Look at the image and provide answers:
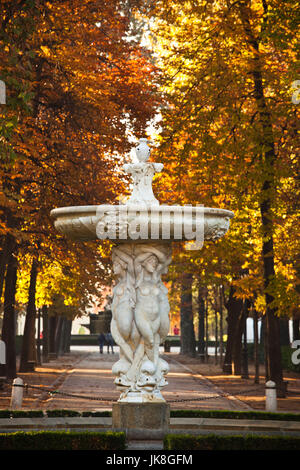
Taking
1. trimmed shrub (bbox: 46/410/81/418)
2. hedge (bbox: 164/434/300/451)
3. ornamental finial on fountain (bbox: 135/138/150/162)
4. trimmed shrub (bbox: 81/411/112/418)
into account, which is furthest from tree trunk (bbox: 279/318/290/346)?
hedge (bbox: 164/434/300/451)

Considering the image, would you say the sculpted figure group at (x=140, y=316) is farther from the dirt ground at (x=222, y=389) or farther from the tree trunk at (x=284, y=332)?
the tree trunk at (x=284, y=332)

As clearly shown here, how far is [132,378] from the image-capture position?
10469 millimetres

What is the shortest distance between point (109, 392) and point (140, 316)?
1079cm

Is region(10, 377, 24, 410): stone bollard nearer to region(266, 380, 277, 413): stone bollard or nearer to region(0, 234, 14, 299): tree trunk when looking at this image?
region(266, 380, 277, 413): stone bollard

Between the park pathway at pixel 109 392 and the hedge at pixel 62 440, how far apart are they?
175 inches

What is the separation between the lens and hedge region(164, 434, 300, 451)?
8.67 meters

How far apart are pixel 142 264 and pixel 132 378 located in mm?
1453

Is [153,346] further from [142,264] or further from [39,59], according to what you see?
[39,59]

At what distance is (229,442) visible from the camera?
28.8ft

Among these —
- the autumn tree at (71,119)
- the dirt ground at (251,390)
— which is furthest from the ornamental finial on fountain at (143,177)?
the autumn tree at (71,119)

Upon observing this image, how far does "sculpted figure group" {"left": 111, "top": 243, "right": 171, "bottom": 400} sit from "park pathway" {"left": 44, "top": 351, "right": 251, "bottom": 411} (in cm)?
300

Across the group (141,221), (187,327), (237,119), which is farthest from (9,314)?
(187,327)

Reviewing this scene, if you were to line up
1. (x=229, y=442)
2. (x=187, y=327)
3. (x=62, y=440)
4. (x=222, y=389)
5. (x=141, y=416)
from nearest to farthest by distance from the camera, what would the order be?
(x=229, y=442) < (x=62, y=440) < (x=141, y=416) < (x=222, y=389) < (x=187, y=327)

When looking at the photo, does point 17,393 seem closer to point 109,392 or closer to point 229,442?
point 229,442
